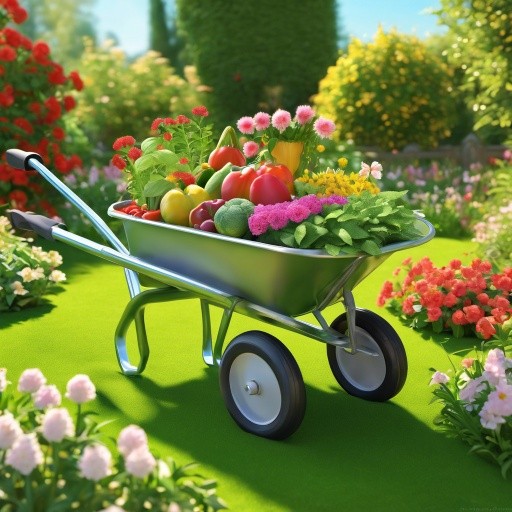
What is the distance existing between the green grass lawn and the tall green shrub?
21.7 feet

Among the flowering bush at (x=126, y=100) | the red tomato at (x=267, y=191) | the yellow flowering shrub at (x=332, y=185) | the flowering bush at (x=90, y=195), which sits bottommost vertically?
the red tomato at (x=267, y=191)

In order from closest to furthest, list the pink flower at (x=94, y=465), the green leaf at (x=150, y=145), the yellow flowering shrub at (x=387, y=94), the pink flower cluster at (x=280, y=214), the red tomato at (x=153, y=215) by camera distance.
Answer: the pink flower at (x=94, y=465)
the pink flower cluster at (x=280, y=214)
the red tomato at (x=153, y=215)
the green leaf at (x=150, y=145)
the yellow flowering shrub at (x=387, y=94)

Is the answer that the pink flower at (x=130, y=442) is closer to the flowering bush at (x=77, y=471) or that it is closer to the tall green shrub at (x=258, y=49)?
the flowering bush at (x=77, y=471)

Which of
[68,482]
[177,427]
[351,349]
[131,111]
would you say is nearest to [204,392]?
[177,427]

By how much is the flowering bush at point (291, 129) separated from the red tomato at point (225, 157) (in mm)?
36

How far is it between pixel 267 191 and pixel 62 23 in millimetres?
27192

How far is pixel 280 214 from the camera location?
9.09ft

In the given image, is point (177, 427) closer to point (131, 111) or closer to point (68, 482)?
point (68, 482)

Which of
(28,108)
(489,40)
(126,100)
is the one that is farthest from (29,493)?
(126,100)

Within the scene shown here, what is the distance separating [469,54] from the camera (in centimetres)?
614

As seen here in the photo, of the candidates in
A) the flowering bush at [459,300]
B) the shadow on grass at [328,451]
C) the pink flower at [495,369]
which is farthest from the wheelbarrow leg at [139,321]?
the flowering bush at [459,300]

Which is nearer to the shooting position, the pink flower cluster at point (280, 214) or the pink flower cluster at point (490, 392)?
the pink flower cluster at point (490, 392)

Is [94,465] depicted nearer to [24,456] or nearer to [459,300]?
[24,456]

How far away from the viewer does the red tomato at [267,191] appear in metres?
2.98
